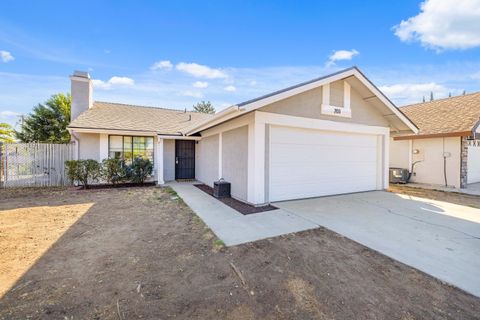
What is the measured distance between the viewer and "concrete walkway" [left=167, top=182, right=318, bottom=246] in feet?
13.8

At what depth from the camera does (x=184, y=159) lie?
12.2 metres

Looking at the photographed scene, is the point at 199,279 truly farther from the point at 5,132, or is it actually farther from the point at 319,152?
the point at 5,132

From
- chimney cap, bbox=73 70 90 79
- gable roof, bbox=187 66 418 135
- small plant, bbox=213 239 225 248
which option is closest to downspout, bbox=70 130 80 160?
chimney cap, bbox=73 70 90 79

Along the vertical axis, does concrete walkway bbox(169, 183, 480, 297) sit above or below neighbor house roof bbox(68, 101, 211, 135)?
below

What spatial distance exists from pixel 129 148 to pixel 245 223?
340 inches

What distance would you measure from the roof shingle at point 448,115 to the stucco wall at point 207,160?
10.4 metres

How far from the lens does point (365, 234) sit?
14.1ft

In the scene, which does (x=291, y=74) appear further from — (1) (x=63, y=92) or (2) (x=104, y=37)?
(1) (x=63, y=92)

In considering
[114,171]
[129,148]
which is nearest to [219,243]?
[114,171]

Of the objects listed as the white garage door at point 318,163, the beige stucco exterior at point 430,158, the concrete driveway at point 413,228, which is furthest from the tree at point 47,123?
the beige stucco exterior at point 430,158

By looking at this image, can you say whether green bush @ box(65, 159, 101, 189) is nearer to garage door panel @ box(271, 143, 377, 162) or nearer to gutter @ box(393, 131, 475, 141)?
garage door panel @ box(271, 143, 377, 162)

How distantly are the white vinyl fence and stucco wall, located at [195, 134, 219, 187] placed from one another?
619 centimetres

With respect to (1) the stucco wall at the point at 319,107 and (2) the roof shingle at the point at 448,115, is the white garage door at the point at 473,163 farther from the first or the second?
(1) the stucco wall at the point at 319,107

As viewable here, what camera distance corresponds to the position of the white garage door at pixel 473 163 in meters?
10.9
